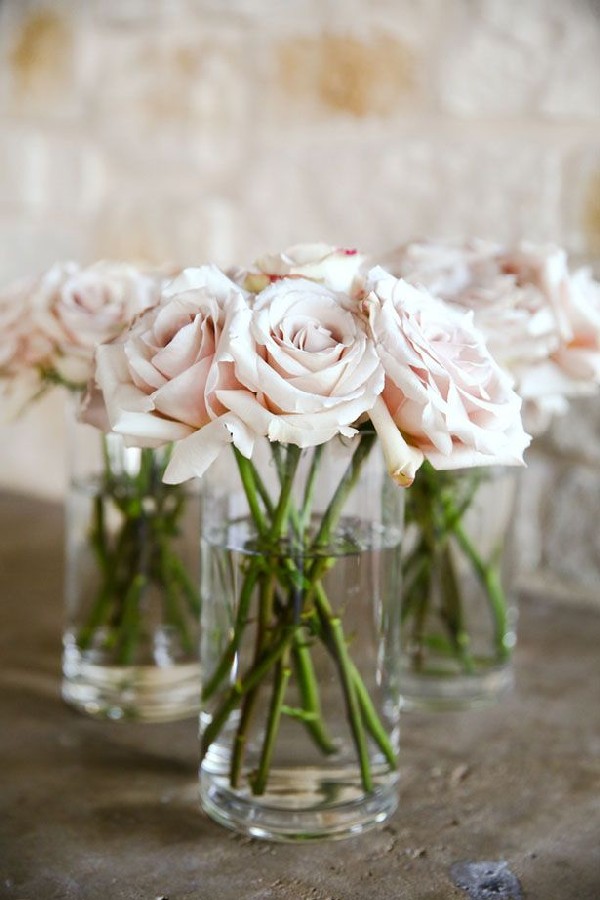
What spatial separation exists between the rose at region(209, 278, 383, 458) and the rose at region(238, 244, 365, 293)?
0.06 metres

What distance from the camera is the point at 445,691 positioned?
3.77 ft

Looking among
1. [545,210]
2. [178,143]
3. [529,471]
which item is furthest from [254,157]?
[529,471]

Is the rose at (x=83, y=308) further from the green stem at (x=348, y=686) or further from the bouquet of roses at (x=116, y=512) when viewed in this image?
the green stem at (x=348, y=686)

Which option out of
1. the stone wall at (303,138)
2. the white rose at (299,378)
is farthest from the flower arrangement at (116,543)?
the stone wall at (303,138)

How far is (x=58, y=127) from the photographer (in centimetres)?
210

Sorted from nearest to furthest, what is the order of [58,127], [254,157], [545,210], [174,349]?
[174,349], [545,210], [254,157], [58,127]

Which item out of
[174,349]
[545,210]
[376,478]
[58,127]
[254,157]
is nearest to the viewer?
[174,349]

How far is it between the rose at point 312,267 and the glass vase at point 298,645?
0.38 ft

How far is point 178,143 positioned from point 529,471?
2.89ft

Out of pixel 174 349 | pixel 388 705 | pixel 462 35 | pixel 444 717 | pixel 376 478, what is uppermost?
pixel 462 35

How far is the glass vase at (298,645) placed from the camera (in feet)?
2.72

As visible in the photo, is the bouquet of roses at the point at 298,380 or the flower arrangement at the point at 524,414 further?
the flower arrangement at the point at 524,414

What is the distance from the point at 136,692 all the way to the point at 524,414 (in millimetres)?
490

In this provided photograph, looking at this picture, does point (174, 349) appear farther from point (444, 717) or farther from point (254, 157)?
point (254, 157)
